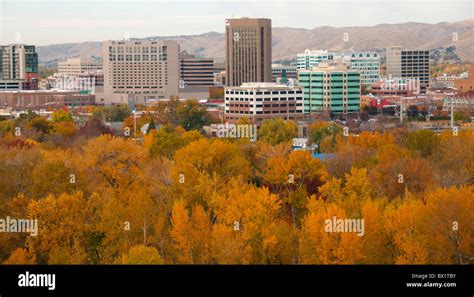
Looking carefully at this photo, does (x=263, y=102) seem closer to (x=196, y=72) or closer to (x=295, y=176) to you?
(x=295, y=176)

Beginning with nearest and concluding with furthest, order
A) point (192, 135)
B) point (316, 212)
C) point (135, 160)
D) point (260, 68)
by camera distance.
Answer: point (316, 212) → point (135, 160) → point (192, 135) → point (260, 68)

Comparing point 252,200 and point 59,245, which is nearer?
point 59,245

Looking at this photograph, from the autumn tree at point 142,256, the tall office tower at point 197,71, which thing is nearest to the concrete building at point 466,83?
the tall office tower at point 197,71

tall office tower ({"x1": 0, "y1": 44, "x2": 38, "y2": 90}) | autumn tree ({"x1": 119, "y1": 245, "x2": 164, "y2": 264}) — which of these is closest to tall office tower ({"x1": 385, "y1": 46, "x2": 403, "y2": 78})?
tall office tower ({"x1": 0, "y1": 44, "x2": 38, "y2": 90})

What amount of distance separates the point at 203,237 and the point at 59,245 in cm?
341

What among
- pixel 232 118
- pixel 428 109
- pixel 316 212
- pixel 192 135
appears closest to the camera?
pixel 316 212

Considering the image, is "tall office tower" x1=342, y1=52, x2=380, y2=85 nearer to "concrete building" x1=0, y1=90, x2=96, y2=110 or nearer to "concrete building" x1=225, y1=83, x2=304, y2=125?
"concrete building" x1=0, y1=90, x2=96, y2=110

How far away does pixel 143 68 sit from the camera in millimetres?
120562

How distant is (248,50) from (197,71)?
1521 cm

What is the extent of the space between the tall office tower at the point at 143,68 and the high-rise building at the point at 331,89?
3235 cm

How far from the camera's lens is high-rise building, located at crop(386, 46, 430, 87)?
133250 mm
